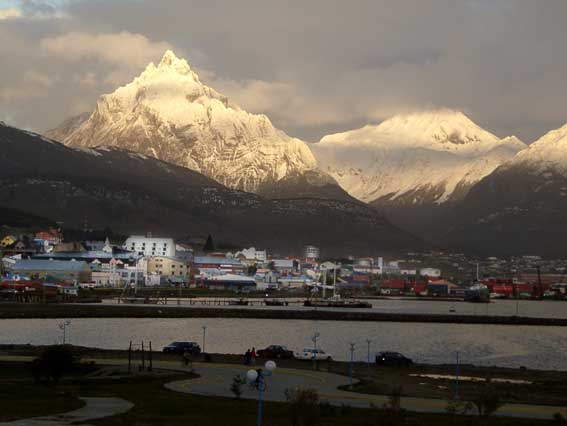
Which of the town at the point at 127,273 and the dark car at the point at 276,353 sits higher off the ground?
the town at the point at 127,273

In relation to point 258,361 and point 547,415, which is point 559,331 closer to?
point 258,361

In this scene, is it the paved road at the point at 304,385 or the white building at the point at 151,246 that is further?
the white building at the point at 151,246

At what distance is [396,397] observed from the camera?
2920 centimetres

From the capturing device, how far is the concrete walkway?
94.0 ft

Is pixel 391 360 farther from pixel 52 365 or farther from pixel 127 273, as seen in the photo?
pixel 127 273

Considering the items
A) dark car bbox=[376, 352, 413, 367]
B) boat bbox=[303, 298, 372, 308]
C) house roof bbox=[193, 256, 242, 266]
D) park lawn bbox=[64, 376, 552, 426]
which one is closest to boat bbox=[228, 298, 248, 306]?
boat bbox=[303, 298, 372, 308]

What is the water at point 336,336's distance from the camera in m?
68.6

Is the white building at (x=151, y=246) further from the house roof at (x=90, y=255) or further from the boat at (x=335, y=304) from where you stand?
the boat at (x=335, y=304)

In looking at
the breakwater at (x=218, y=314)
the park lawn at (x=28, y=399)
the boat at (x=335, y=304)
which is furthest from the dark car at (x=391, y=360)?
the boat at (x=335, y=304)

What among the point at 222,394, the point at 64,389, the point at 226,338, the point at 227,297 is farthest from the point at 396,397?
the point at 227,297

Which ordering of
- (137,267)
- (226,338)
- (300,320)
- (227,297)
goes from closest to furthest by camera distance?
1. (226,338)
2. (300,320)
3. (227,297)
4. (137,267)

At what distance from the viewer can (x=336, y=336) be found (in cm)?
8425

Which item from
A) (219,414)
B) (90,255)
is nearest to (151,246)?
(90,255)

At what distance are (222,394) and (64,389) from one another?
5.54 m
